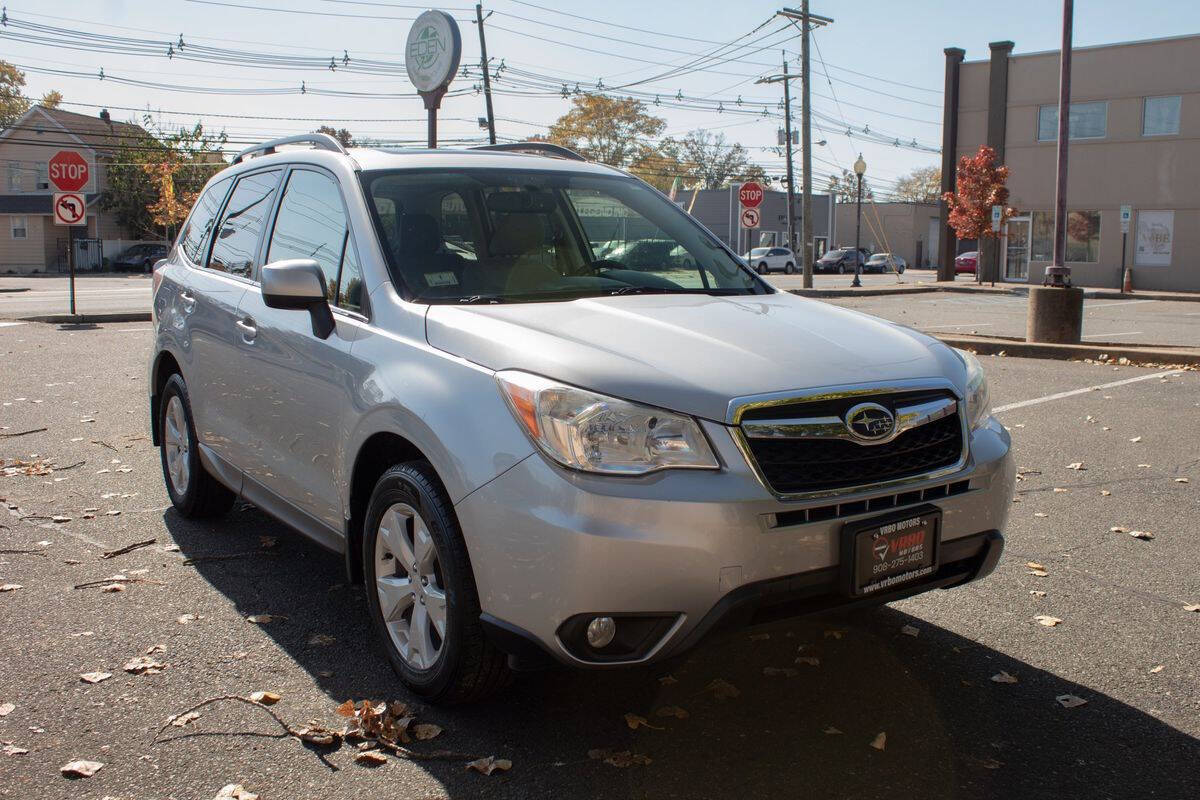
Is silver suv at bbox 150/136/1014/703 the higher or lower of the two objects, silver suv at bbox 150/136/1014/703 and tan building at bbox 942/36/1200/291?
the lower

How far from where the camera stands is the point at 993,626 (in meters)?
4.31

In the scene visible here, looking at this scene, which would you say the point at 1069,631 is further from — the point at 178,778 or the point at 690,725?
the point at 178,778

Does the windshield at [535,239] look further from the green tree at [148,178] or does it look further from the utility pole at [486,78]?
the green tree at [148,178]

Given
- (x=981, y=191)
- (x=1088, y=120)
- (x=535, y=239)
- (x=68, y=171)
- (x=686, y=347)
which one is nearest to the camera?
(x=686, y=347)

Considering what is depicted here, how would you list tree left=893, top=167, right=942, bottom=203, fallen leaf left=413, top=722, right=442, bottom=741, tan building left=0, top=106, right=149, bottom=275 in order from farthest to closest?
tree left=893, top=167, right=942, bottom=203 < tan building left=0, top=106, right=149, bottom=275 < fallen leaf left=413, top=722, right=442, bottom=741

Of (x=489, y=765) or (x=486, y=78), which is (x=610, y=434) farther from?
(x=486, y=78)

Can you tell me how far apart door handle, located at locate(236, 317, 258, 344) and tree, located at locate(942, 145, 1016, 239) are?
40.6 metres

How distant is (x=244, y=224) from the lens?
206 inches

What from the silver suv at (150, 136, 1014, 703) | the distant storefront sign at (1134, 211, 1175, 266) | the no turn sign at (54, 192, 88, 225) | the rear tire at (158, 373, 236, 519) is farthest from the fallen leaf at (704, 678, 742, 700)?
the distant storefront sign at (1134, 211, 1175, 266)

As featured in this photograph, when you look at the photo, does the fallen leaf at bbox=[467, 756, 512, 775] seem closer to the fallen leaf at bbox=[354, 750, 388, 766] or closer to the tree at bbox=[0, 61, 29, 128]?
the fallen leaf at bbox=[354, 750, 388, 766]

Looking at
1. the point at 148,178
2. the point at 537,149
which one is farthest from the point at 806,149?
the point at 148,178

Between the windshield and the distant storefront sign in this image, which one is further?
the distant storefront sign

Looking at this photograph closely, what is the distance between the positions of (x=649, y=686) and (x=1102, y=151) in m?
42.8

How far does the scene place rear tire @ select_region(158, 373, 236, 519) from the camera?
18.5 feet
